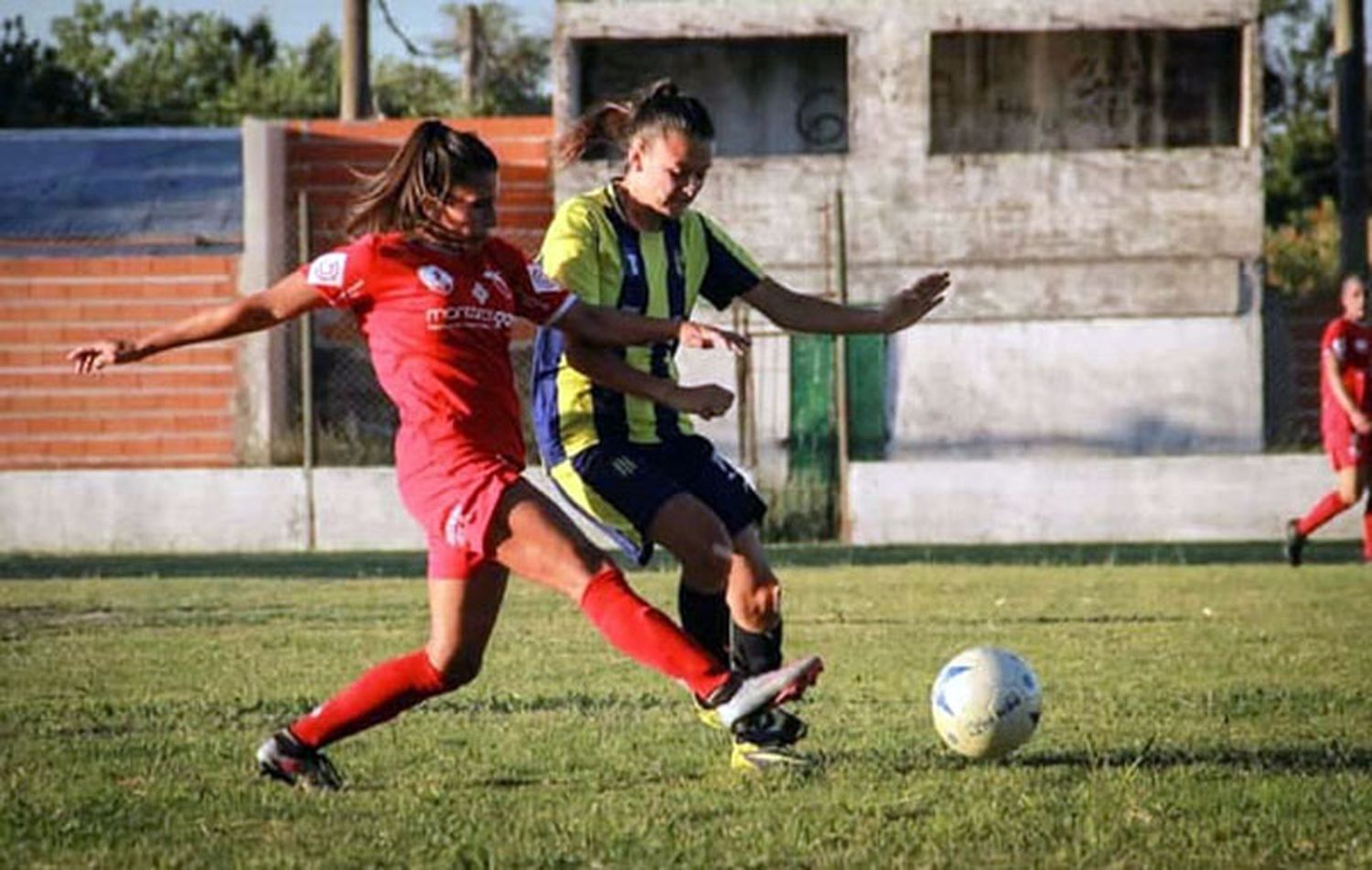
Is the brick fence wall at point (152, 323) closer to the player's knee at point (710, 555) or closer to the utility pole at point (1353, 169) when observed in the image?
the utility pole at point (1353, 169)

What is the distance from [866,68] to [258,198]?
22.4 feet

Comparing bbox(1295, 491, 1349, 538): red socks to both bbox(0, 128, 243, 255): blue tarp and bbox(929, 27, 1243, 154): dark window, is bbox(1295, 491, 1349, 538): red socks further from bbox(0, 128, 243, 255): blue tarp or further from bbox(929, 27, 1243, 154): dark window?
bbox(0, 128, 243, 255): blue tarp

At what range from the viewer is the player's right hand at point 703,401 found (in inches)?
256

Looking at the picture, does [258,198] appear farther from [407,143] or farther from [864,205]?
[407,143]

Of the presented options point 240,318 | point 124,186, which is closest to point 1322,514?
point 240,318

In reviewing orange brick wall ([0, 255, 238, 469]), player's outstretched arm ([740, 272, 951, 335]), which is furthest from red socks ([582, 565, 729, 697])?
orange brick wall ([0, 255, 238, 469])

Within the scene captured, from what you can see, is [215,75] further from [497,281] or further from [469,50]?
[497,281]

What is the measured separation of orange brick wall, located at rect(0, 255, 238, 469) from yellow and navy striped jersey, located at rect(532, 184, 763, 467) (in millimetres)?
18161

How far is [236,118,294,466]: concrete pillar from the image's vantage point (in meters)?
25.5

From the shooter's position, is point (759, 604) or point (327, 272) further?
point (759, 604)

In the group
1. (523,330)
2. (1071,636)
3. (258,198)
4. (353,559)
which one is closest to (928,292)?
(1071,636)

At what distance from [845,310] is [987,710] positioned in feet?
4.82

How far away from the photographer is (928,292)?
7.54m

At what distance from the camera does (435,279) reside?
6.33 m
